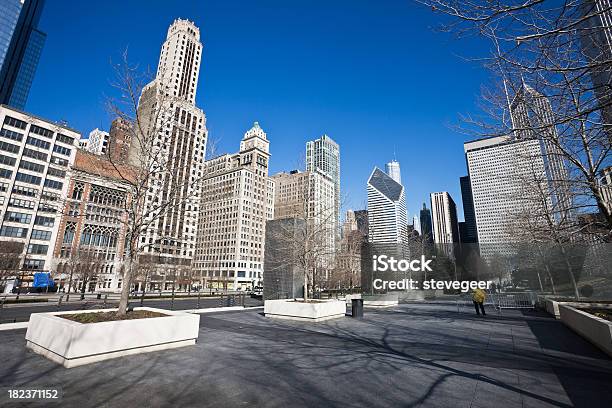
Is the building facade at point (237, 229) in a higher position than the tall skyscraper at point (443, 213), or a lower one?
lower

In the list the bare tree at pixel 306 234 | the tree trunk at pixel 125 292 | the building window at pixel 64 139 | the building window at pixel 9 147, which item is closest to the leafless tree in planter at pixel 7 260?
the building window at pixel 9 147

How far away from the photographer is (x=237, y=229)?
104 m

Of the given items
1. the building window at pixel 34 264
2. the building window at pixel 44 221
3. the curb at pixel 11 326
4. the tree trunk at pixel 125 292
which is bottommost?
the curb at pixel 11 326

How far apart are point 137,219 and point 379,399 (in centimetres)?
919

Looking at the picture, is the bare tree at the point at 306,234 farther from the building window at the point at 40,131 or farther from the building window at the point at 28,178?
the building window at the point at 40,131

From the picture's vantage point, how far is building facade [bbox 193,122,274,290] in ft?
336

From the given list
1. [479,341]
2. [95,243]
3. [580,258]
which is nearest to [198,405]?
[479,341]

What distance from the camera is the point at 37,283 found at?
50.3 meters

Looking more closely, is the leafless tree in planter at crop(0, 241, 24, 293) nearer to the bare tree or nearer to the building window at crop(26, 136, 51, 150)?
the building window at crop(26, 136, 51, 150)

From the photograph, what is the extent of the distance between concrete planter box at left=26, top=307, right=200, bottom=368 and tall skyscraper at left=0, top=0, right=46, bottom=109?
693 feet

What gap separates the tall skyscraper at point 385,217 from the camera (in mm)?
41525

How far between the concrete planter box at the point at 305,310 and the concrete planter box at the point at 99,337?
702 cm

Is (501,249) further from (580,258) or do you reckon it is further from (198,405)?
(198,405)

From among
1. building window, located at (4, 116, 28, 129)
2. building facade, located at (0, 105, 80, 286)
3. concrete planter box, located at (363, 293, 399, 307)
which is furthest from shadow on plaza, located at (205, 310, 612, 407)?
building window, located at (4, 116, 28, 129)
